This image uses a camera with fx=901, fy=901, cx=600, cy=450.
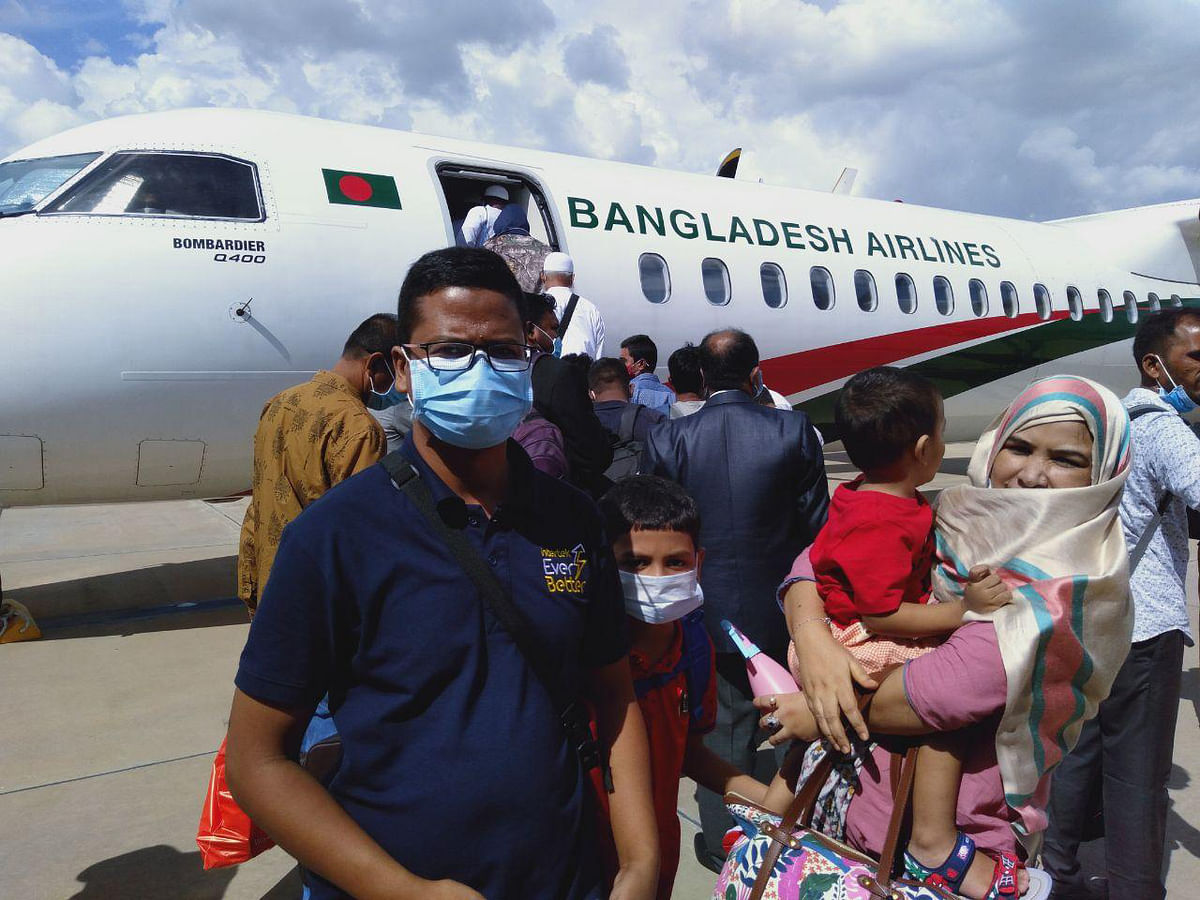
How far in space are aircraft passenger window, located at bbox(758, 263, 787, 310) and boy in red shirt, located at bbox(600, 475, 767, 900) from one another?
6581mm

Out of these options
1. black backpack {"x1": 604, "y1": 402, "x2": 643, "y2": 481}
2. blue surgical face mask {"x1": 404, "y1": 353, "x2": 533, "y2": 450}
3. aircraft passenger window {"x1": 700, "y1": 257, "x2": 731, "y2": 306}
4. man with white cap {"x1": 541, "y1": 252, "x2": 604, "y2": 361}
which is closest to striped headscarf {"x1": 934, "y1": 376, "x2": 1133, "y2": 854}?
blue surgical face mask {"x1": 404, "y1": 353, "x2": 533, "y2": 450}

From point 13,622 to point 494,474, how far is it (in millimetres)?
5783

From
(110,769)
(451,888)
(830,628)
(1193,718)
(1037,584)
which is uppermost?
(1037,584)

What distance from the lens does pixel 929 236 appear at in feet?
34.0

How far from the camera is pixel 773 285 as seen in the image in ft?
28.4

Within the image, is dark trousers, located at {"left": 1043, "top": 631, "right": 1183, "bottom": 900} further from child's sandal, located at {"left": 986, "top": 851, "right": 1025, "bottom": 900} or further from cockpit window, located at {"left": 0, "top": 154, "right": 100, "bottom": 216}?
cockpit window, located at {"left": 0, "top": 154, "right": 100, "bottom": 216}

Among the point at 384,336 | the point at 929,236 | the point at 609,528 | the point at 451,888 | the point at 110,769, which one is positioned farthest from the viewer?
the point at 929,236

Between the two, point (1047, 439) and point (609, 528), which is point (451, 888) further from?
point (1047, 439)

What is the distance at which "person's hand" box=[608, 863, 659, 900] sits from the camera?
1546 millimetres

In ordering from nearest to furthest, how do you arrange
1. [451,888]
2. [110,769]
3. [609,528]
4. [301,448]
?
[451,888] → [609,528] → [301,448] → [110,769]

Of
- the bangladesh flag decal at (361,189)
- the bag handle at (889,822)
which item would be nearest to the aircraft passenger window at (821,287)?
the bangladesh flag decal at (361,189)

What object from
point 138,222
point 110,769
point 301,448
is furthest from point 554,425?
point 138,222

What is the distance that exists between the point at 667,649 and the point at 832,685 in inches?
19.2

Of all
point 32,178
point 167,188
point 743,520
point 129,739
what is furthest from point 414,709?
point 32,178
